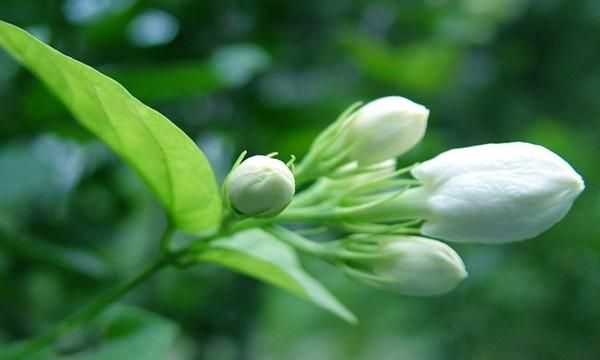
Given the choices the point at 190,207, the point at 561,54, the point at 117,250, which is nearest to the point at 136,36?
the point at 117,250

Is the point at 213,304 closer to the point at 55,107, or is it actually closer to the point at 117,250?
the point at 117,250

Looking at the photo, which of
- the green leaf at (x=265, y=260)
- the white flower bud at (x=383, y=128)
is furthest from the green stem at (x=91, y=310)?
the white flower bud at (x=383, y=128)

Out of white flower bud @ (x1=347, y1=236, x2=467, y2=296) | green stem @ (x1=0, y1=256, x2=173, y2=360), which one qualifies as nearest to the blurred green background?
green stem @ (x1=0, y1=256, x2=173, y2=360)

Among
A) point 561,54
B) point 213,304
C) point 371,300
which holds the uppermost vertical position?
point 561,54

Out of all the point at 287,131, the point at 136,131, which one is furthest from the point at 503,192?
the point at 287,131

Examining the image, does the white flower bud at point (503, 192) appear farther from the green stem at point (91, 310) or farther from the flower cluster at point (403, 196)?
the green stem at point (91, 310)

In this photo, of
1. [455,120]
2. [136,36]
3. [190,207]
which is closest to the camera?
[190,207]

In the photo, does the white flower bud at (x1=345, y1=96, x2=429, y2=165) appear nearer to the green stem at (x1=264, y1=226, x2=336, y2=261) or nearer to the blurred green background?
the green stem at (x1=264, y1=226, x2=336, y2=261)
